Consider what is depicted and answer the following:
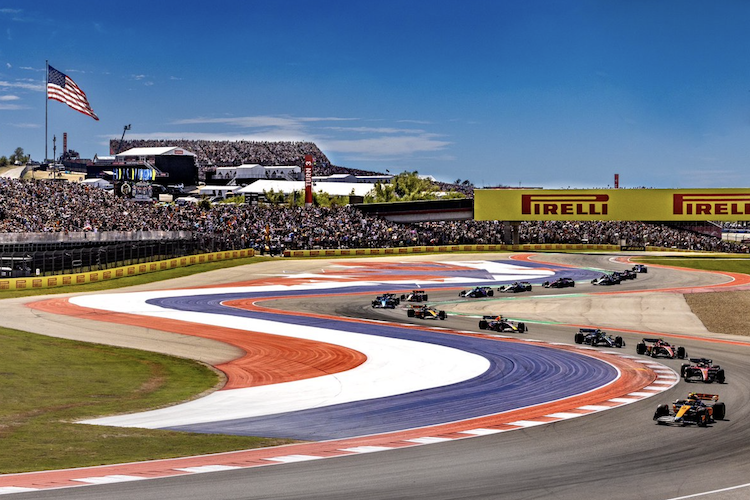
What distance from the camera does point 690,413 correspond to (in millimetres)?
17984

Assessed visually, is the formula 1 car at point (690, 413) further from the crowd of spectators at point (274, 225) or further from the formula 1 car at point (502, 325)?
the crowd of spectators at point (274, 225)

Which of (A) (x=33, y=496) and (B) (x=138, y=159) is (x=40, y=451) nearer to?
(A) (x=33, y=496)

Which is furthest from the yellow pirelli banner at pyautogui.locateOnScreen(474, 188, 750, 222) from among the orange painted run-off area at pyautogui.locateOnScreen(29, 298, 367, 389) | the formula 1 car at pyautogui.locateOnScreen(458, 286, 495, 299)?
the orange painted run-off area at pyautogui.locateOnScreen(29, 298, 367, 389)

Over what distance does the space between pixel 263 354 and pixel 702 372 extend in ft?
47.8

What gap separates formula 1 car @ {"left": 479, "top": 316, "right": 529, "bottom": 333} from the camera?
35.5 meters

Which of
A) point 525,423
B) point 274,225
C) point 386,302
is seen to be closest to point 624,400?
point 525,423

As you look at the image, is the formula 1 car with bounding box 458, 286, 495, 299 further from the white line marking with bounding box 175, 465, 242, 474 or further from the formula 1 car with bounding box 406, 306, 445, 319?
the white line marking with bounding box 175, 465, 242, 474

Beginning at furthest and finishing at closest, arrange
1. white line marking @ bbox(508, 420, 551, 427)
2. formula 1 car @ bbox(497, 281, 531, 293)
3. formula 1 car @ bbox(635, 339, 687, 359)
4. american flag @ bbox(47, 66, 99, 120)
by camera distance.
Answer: american flag @ bbox(47, 66, 99, 120)
formula 1 car @ bbox(497, 281, 531, 293)
formula 1 car @ bbox(635, 339, 687, 359)
white line marking @ bbox(508, 420, 551, 427)

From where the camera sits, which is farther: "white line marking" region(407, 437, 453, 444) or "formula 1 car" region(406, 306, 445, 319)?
"formula 1 car" region(406, 306, 445, 319)

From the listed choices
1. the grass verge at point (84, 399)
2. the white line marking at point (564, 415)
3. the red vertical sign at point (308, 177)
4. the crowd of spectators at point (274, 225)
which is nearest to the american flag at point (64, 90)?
the crowd of spectators at point (274, 225)

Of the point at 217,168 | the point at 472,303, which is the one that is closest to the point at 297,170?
the point at 217,168

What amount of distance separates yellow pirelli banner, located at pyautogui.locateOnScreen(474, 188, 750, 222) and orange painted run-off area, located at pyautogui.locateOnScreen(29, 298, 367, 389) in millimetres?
62453

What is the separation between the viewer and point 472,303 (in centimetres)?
4778

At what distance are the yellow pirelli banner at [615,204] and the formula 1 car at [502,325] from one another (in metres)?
60.5
